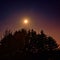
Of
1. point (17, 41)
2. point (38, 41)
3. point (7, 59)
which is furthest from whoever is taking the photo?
point (38, 41)

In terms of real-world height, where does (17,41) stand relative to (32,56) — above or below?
above

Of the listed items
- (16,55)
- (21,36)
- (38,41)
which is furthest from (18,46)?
(38,41)

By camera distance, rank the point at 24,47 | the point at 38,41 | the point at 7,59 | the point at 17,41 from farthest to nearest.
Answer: the point at 38,41 → the point at 17,41 → the point at 24,47 → the point at 7,59

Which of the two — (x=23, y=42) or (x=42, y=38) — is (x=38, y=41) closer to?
(x=42, y=38)

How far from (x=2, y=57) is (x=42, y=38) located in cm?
3597

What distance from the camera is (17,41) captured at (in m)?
59.4

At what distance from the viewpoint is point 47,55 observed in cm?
4644

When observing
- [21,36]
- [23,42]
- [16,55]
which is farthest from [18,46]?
[16,55]

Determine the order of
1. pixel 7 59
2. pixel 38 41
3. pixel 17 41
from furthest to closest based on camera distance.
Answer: pixel 38 41
pixel 17 41
pixel 7 59

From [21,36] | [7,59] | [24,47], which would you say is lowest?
[7,59]

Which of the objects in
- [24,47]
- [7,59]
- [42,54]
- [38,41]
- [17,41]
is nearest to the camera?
[7,59]

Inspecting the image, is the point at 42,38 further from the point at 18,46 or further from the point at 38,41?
the point at 18,46

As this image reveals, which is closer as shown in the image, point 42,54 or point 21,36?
point 42,54

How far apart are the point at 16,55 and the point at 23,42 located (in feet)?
43.2
